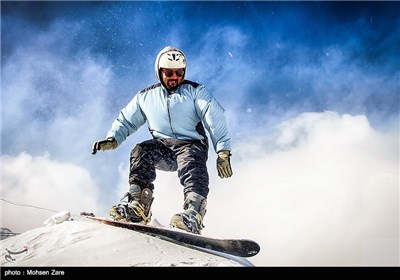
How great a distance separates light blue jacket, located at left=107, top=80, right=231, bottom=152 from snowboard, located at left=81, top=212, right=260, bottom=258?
22.7 inches

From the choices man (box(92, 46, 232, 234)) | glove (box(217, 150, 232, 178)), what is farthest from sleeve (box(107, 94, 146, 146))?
glove (box(217, 150, 232, 178))

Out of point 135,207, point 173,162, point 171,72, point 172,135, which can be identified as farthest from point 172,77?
point 135,207

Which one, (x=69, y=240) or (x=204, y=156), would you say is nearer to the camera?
(x=69, y=240)

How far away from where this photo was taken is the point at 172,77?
2447 millimetres

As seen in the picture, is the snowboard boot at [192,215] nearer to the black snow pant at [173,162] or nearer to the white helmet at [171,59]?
the black snow pant at [173,162]

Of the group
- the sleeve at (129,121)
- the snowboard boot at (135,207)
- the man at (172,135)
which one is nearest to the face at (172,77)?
the man at (172,135)

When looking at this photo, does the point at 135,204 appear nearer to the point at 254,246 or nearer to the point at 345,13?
the point at 254,246

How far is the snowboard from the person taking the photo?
1969 mm

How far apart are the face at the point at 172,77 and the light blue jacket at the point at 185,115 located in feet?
0.12
